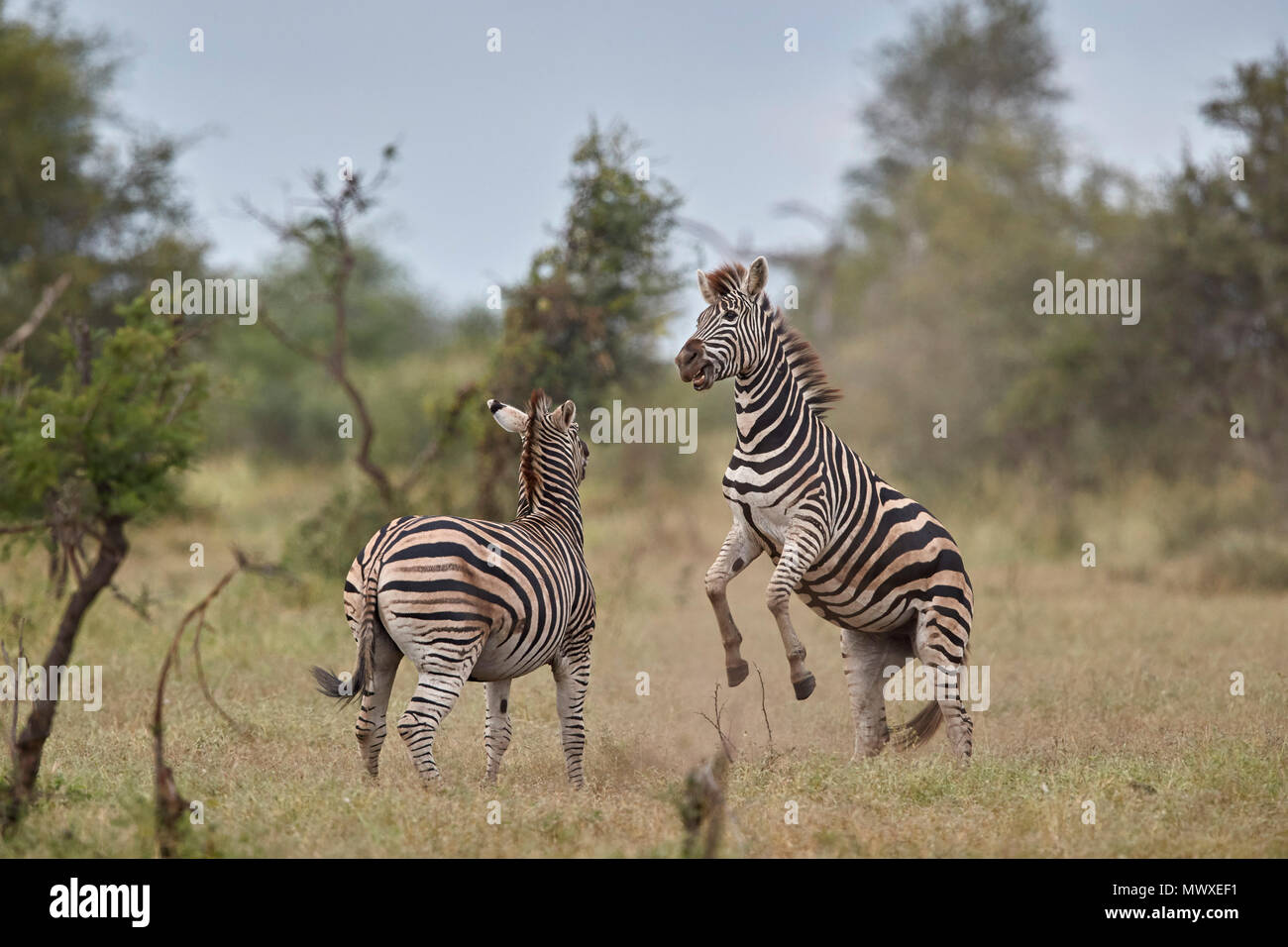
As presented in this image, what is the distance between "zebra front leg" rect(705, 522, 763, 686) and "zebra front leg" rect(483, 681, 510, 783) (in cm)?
124

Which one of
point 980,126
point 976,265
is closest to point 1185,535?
point 976,265

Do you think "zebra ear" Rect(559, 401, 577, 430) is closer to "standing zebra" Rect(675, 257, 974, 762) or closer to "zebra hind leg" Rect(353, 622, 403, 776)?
"standing zebra" Rect(675, 257, 974, 762)

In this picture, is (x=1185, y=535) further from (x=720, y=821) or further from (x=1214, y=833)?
(x=720, y=821)

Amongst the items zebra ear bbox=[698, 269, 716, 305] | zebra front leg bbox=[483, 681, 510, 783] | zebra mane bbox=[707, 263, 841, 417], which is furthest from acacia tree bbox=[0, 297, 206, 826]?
zebra mane bbox=[707, 263, 841, 417]

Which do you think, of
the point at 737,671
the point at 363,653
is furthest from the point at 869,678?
the point at 363,653

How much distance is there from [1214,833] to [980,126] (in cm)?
3035

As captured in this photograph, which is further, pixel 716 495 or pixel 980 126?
pixel 980 126

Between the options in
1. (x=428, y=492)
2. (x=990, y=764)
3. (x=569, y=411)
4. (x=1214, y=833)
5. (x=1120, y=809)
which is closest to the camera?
(x=1214, y=833)

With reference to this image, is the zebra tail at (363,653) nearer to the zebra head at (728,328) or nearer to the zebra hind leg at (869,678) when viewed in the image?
the zebra head at (728,328)

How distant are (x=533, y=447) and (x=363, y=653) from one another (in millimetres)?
1606

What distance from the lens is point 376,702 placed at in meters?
6.71
